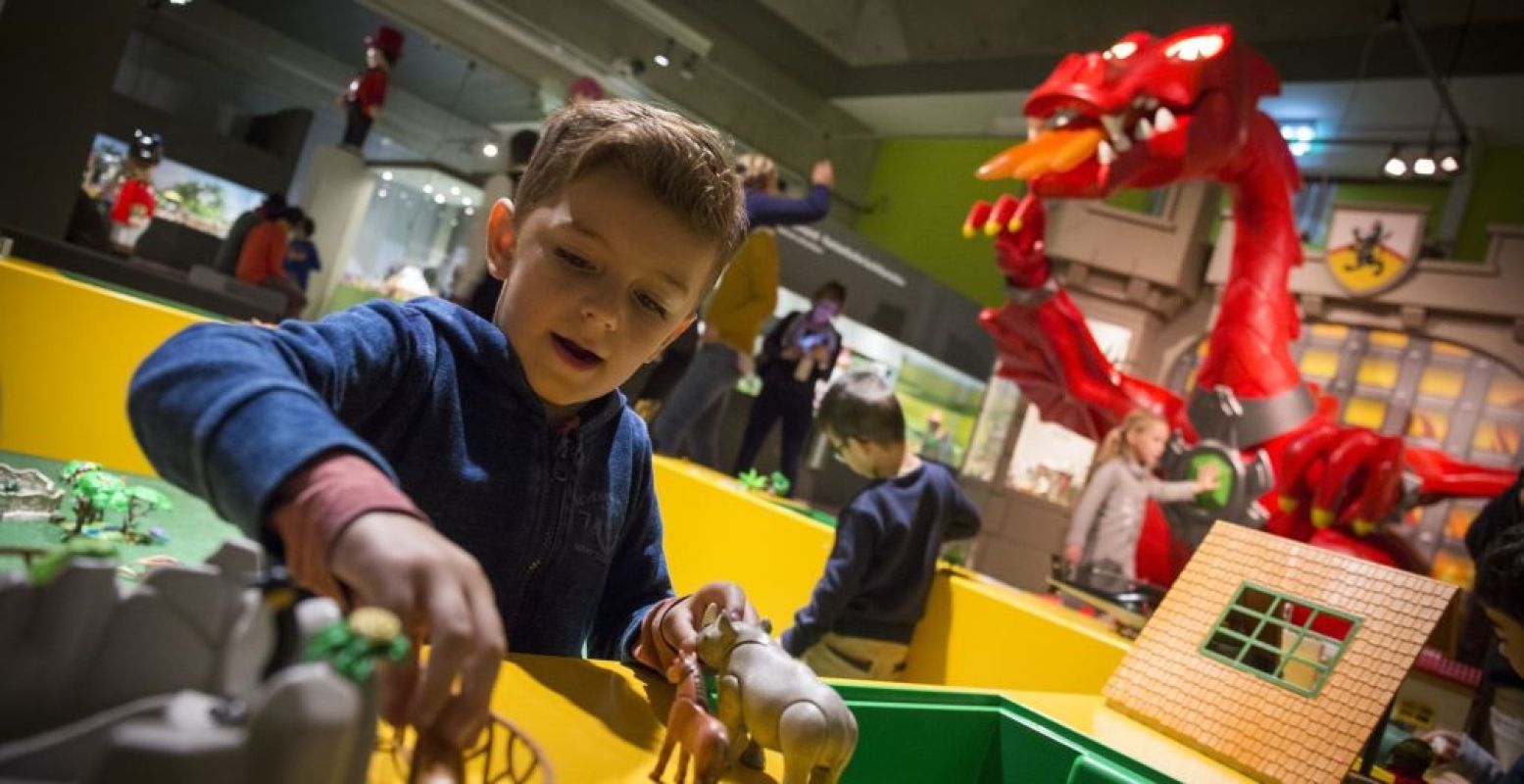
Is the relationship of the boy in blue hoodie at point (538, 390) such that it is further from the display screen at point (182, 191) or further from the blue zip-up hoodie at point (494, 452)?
the display screen at point (182, 191)

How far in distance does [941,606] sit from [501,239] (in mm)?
1906

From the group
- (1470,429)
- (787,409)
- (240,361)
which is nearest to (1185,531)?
(787,409)

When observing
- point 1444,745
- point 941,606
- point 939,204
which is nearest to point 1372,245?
point 939,204

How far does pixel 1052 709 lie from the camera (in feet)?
3.70

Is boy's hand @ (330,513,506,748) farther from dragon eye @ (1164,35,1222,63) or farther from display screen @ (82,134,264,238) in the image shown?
display screen @ (82,134,264,238)

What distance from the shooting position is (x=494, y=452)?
857mm

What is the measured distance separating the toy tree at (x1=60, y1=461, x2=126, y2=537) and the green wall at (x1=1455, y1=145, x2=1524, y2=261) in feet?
24.5

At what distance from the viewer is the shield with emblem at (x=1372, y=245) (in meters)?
6.36

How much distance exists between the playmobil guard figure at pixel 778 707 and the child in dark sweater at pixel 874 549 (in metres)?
1.55

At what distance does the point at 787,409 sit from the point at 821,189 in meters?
0.95

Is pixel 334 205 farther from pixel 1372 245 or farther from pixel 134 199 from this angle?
pixel 1372 245

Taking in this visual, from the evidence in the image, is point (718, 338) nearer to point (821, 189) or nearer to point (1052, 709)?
point (821, 189)

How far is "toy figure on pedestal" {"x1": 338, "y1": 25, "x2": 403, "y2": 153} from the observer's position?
17.8 feet

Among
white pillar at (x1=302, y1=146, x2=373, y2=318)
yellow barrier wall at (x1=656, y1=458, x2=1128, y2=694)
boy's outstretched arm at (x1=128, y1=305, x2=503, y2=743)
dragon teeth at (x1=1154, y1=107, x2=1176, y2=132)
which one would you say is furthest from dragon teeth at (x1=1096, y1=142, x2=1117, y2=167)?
white pillar at (x1=302, y1=146, x2=373, y2=318)
